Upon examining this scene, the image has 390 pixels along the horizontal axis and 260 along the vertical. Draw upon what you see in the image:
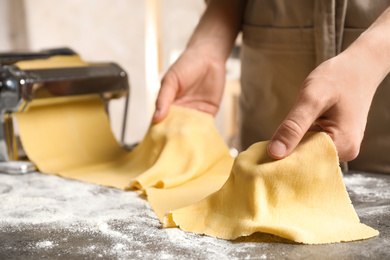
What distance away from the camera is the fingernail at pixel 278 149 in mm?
676

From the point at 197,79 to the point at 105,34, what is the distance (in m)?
1.53

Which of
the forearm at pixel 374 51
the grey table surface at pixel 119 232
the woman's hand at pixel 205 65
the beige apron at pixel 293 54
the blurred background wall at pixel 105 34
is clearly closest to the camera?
the grey table surface at pixel 119 232

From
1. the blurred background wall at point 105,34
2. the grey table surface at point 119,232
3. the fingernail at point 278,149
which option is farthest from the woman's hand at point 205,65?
the blurred background wall at point 105,34

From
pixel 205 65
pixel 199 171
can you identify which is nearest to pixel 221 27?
pixel 205 65

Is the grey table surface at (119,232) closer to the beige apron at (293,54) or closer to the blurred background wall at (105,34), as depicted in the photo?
the beige apron at (293,54)

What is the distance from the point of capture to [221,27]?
1144 mm

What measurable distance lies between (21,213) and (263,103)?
573 mm

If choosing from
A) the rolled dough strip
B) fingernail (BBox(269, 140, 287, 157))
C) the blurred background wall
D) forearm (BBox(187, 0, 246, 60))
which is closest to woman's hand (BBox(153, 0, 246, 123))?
forearm (BBox(187, 0, 246, 60))

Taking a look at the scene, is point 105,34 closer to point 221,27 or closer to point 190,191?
point 221,27

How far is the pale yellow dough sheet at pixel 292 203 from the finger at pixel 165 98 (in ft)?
1.12

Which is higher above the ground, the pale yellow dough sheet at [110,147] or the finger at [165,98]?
the finger at [165,98]

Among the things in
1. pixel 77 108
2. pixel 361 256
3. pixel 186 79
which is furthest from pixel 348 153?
pixel 77 108

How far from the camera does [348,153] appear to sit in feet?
2.41

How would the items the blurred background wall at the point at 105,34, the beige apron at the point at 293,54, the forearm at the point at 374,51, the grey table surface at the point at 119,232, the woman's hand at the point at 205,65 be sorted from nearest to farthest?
the grey table surface at the point at 119,232, the forearm at the point at 374,51, the beige apron at the point at 293,54, the woman's hand at the point at 205,65, the blurred background wall at the point at 105,34
